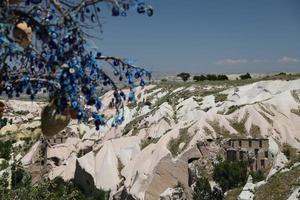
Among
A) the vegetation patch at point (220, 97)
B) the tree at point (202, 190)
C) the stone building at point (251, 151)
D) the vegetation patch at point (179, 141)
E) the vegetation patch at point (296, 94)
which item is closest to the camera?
the tree at point (202, 190)

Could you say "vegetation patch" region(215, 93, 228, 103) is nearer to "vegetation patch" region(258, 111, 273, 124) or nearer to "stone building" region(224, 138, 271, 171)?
"vegetation patch" region(258, 111, 273, 124)

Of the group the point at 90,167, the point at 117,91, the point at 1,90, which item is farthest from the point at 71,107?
the point at 90,167

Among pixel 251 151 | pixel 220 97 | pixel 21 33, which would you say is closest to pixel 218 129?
pixel 251 151

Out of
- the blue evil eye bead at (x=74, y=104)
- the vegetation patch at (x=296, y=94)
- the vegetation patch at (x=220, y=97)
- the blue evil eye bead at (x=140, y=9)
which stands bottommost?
the vegetation patch at (x=220, y=97)

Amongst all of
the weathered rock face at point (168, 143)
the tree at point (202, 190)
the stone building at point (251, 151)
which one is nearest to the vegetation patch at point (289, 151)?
the weathered rock face at point (168, 143)

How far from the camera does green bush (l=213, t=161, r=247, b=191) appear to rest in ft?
113

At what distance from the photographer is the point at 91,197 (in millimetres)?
40219

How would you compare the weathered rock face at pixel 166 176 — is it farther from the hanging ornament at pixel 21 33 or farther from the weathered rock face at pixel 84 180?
the hanging ornament at pixel 21 33

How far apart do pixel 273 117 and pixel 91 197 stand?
1914 cm

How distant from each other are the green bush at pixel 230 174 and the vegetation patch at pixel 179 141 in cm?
566

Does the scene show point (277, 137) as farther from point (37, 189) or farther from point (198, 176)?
point (37, 189)

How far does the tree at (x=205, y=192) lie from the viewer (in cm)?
3098

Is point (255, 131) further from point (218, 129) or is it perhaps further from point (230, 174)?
point (230, 174)

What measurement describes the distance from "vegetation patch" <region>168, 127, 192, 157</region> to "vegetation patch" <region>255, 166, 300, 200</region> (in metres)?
22.4
